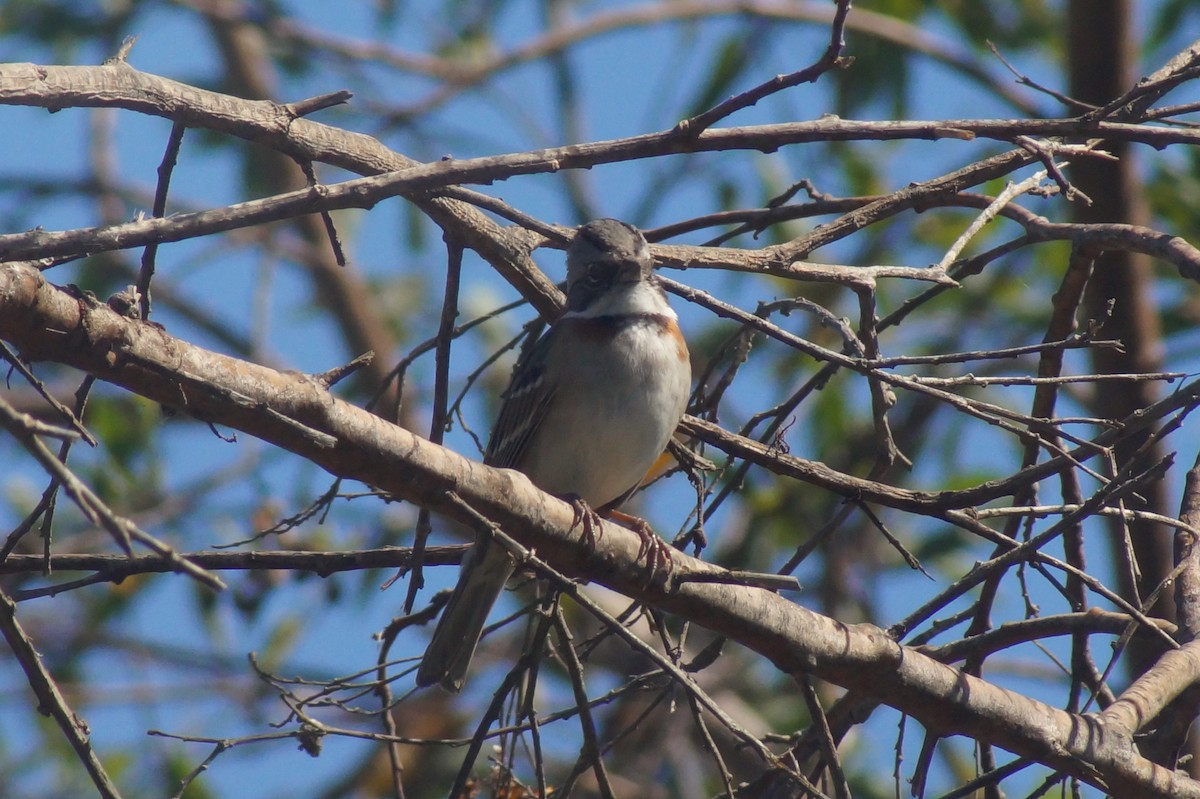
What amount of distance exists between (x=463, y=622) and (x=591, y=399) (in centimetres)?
101

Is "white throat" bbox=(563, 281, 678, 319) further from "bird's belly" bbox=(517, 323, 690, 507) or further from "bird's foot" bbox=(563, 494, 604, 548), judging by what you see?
"bird's foot" bbox=(563, 494, 604, 548)

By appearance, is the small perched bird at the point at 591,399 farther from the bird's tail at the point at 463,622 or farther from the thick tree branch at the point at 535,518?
the thick tree branch at the point at 535,518

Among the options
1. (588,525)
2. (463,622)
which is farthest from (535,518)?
(463,622)

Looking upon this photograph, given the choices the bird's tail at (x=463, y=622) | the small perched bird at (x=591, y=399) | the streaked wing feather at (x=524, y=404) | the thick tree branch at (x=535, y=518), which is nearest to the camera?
the thick tree branch at (x=535, y=518)

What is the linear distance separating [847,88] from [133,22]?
5.95m

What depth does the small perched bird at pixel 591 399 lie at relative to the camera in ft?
16.1

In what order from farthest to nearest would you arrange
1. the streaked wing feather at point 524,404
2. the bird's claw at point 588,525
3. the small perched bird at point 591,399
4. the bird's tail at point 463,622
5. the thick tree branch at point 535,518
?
the streaked wing feather at point 524,404
the small perched bird at point 591,399
the bird's tail at point 463,622
the bird's claw at point 588,525
the thick tree branch at point 535,518

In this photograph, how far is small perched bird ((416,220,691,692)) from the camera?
4.91 meters

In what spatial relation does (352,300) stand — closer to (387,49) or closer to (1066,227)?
(387,49)

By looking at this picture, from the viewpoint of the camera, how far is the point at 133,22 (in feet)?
35.1

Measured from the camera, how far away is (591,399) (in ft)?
16.9

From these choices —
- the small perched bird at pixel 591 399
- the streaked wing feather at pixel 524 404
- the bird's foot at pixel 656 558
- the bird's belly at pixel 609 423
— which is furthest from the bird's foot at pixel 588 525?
the streaked wing feather at pixel 524 404

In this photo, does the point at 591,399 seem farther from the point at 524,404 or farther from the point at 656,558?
the point at 656,558

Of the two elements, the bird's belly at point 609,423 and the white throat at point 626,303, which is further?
the white throat at point 626,303
